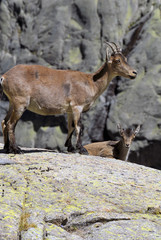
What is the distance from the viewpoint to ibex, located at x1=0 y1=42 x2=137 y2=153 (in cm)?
862

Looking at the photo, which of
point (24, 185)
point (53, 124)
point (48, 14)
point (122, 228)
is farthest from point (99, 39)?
point (122, 228)

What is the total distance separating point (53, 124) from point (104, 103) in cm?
243

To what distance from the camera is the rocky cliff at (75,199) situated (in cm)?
484

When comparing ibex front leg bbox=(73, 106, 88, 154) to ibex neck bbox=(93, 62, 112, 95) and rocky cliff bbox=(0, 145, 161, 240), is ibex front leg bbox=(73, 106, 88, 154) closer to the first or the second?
ibex neck bbox=(93, 62, 112, 95)

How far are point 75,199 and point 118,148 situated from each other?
6.02 metres

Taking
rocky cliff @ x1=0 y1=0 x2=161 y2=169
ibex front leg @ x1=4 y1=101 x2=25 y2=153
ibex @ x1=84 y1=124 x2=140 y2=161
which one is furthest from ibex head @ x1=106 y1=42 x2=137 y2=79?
rocky cliff @ x1=0 y1=0 x2=161 y2=169

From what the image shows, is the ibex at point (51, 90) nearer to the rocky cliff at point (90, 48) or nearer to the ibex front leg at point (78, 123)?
the ibex front leg at point (78, 123)

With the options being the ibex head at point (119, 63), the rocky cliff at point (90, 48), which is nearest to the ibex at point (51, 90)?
the ibex head at point (119, 63)

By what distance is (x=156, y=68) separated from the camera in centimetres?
1459

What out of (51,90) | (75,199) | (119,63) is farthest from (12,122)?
(119,63)

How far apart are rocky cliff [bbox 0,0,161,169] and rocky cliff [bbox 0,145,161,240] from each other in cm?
673

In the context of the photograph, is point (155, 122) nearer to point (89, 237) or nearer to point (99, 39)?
point (99, 39)

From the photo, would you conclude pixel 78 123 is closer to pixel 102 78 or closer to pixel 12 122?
pixel 102 78

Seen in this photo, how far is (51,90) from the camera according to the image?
364 inches
